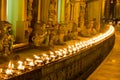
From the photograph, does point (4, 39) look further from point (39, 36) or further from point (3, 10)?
point (39, 36)

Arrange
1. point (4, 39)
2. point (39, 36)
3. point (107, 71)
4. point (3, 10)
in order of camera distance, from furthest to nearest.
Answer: point (39, 36), point (3, 10), point (107, 71), point (4, 39)

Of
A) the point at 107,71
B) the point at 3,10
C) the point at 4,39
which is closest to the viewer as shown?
the point at 4,39

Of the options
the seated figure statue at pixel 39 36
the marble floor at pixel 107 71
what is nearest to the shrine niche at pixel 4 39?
the marble floor at pixel 107 71

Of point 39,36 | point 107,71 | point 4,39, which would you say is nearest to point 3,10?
point 4,39

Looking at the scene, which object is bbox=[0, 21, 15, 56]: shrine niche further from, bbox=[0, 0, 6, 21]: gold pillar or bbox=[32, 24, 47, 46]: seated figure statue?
bbox=[32, 24, 47, 46]: seated figure statue

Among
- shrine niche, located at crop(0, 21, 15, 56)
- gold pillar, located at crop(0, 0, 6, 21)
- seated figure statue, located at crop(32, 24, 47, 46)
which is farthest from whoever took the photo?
seated figure statue, located at crop(32, 24, 47, 46)

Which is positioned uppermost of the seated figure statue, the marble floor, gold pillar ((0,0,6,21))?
gold pillar ((0,0,6,21))

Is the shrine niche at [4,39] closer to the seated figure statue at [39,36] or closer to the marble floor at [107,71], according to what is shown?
the marble floor at [107,71]

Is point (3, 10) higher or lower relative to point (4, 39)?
higher

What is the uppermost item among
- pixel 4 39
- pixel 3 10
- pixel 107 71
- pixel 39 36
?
pixel 3 10

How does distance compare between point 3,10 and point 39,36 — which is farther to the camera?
point 39,36

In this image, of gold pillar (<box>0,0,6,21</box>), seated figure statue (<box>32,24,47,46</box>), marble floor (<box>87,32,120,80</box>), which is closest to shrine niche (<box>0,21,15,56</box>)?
gold pillar (<box>0,0,6,21</box>)

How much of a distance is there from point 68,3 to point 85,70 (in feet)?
30.6

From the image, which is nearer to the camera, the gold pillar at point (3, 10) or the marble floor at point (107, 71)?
the marble floor at point (107, 71)
